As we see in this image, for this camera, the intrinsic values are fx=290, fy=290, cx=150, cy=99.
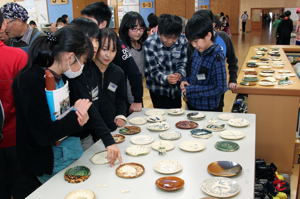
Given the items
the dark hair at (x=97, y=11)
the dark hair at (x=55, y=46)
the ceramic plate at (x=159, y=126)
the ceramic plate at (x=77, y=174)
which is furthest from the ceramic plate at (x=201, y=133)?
the dark hair at (x=97, y=11)

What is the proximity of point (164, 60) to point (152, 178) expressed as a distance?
140cm

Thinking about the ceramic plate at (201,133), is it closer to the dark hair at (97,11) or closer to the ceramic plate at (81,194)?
the ceramic plate at (81,194)

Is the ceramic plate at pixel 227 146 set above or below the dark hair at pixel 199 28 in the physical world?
below

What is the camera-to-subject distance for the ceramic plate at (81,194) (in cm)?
119

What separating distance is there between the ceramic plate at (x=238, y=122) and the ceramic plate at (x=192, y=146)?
369 millimetres

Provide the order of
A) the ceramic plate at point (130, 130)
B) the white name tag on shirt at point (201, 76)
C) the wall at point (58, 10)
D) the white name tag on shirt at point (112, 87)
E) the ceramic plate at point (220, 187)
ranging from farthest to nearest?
1. the wall at point (58, 10)
2. the white name tag on shirt at point (201, 76)
3. the white name tag on shirt at point (112, 87)
4. the ceramic plate at point (130, 130)
5. the ceramic plate at point (220, 187)

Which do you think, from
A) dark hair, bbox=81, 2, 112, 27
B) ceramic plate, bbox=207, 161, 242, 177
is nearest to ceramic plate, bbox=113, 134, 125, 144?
ceramic plate, bbox=207, 161, 242, 177

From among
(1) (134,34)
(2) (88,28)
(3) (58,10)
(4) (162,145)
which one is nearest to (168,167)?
(4) (162,145)

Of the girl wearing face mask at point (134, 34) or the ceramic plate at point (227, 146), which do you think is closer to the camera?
the ceramic plate at point (227, 146)

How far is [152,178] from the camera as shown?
131 centimetres

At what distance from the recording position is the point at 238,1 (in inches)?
561

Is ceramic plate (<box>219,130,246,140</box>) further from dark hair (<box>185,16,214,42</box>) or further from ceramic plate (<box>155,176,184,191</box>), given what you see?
dark hair (<box>185,16,214,42</box>)

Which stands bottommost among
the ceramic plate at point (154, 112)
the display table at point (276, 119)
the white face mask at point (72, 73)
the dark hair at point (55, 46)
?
the display table at point (276, 119)

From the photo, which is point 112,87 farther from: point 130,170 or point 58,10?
point 58,10
